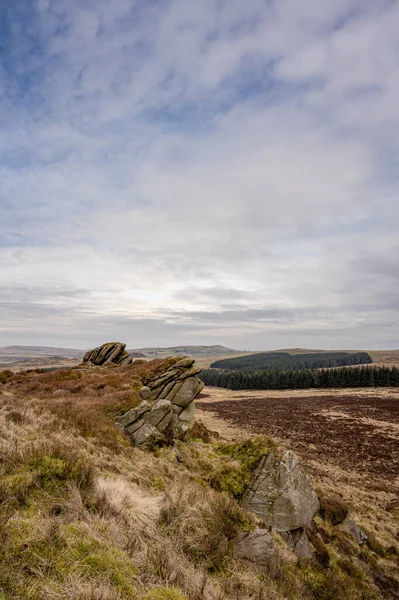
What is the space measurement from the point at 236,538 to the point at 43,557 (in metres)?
5.21

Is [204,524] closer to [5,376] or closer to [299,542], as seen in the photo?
[299,542]

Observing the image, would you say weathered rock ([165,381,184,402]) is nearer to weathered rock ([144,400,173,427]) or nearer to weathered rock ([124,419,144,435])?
weathered rock ([144,400,173,427])

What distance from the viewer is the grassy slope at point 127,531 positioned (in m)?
4.38

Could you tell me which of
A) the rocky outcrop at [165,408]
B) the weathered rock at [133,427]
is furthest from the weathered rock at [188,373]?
the weathered rock at [133,427]

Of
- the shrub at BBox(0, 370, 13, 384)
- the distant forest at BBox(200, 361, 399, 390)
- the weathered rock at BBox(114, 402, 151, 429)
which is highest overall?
the weathered rock at BBox(114, 402, 151, 429)

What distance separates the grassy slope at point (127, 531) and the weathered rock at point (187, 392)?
18.0ft

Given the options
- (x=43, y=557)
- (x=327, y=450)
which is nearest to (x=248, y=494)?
(x=43, y=557)

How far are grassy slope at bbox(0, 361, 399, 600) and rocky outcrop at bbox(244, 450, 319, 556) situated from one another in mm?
642

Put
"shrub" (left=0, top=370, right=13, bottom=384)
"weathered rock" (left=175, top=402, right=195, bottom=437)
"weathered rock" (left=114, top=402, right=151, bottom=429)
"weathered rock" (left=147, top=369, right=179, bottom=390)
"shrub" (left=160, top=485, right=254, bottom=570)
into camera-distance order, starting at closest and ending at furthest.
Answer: "shrub" (left=160, top=485, right=254, bottom=570), "weathered rock" (left=114, top=402, right=151, bottom=429), "weathered rock" (left=175, top=402, right=195, bottom=437), "weathered rock" (left=147, top=369, right=179, bottom=390), "shrub" (left=0, top=370, right=13, bottom=384)

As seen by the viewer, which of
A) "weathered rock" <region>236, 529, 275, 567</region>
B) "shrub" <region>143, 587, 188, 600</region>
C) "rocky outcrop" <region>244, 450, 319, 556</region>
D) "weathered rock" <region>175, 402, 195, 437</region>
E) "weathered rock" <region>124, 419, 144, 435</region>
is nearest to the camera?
"shrub" <region>143, 587, 188, 600</region>

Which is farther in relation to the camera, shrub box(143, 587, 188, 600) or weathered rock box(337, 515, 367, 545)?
weathered rock box(337, 515, 367, 545)

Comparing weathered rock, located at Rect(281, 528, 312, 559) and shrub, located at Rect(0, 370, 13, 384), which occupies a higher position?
shrub, located at Rect(0, 370, 13, 384)

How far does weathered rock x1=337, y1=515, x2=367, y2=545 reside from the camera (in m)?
12.3

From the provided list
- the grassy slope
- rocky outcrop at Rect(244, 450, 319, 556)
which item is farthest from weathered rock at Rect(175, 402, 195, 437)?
rocky outcrop at Rect(244, 450, 319, 556)
